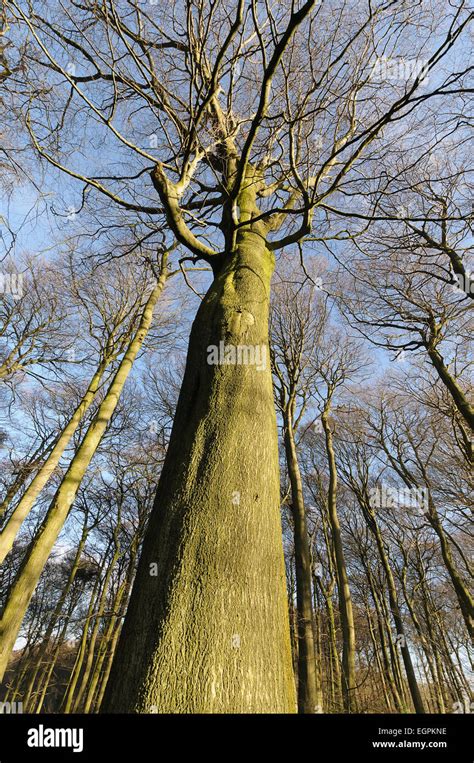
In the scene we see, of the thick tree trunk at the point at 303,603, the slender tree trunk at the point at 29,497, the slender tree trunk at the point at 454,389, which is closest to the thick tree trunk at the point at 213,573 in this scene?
the thick tree trunk at the point at 303,603

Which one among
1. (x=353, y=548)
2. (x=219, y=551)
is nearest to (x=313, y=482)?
(x=353, y=548)

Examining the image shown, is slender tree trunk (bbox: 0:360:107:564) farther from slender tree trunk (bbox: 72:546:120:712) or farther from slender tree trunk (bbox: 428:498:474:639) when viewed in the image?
slender tree trunk (bbox: 428:498:474:639)

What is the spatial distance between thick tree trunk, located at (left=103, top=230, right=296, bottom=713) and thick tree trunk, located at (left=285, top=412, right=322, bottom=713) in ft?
16.7

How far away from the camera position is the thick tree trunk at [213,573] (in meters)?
0.99

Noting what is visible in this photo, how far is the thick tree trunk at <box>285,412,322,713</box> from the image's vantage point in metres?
5.06

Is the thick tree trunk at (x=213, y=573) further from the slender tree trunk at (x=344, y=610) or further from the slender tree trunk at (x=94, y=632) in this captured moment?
the slender tree trunk at (x=94, y=632)

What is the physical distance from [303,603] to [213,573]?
5.68 metres

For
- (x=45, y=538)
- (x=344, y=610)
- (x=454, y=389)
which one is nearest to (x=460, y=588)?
(x=344, y=610)

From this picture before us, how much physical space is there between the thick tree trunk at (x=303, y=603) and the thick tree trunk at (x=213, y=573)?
5100 millimetres

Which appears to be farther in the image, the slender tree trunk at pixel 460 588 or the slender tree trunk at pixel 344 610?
the slender tree trunk at pixel 460 588

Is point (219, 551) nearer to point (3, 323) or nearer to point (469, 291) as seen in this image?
point (469, 291)

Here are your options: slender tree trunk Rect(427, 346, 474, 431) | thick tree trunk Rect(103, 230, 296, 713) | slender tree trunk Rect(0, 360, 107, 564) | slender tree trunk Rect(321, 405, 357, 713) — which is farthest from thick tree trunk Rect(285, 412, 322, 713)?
thick tree trunk Rect(103, 230, 296, 713)
